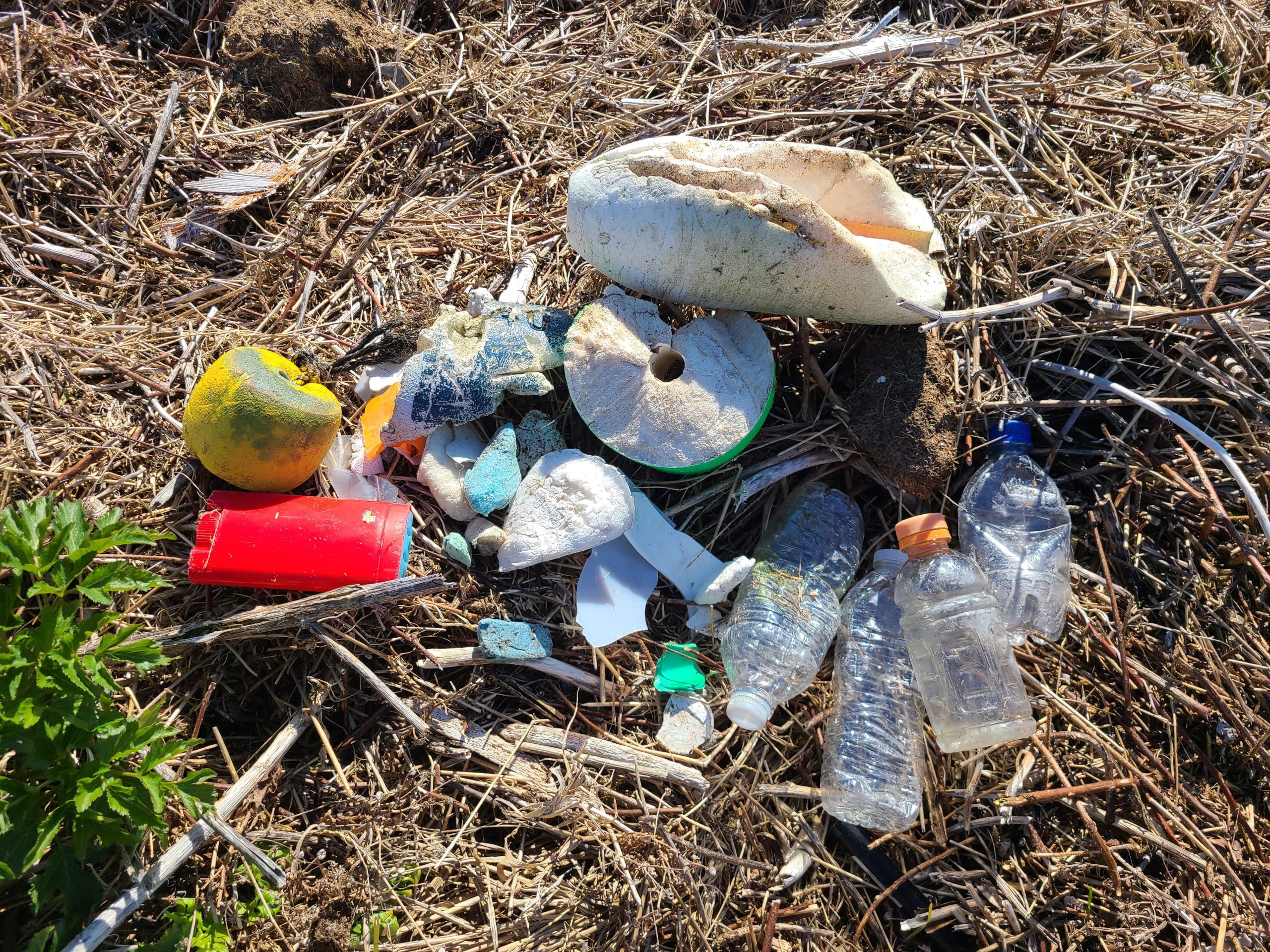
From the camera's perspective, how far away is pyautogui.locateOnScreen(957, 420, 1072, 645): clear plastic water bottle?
85.6 inches

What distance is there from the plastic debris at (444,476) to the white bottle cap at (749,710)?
2.82 ft

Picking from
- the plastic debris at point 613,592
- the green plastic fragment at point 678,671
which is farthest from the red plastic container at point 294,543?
the green plastic fragment at point 678,671

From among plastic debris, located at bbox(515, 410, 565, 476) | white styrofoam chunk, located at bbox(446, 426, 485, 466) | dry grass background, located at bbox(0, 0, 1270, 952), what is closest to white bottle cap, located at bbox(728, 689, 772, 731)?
dry grass background, located at bbox(0, 0, 1270, 952)

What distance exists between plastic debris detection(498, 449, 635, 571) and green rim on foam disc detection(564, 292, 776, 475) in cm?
11

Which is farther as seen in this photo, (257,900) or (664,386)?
(664,386)

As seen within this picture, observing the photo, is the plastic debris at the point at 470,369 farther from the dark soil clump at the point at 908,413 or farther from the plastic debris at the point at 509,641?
the dark soil clump at the point at 908,413

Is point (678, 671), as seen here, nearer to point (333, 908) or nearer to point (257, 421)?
point (333, 908)

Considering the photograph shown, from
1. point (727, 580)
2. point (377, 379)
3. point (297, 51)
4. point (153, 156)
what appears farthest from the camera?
point (297, 51)

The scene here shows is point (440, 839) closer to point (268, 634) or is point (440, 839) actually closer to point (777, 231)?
point (268, 634)

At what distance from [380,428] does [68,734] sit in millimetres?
1007

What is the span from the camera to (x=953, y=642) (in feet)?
6.84

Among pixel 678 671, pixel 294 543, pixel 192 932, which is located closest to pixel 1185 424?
pixel 678 671

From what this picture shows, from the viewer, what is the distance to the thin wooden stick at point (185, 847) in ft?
5.51

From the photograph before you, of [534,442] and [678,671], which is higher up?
[534,442]
